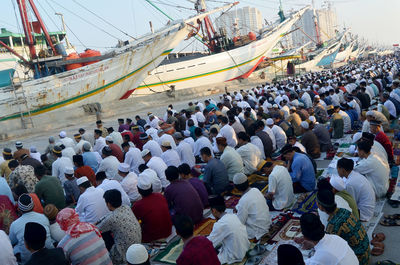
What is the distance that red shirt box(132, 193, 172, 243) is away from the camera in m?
4.60

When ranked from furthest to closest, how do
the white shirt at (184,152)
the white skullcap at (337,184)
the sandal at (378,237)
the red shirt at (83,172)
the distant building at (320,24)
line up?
the distant building at (320,24)
the white shirt at (184,152)
the red shirt at (83,172)
the sandal at (378,237)
the white skullcap at (337,184)

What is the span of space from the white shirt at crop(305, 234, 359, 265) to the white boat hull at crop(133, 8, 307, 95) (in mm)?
22768

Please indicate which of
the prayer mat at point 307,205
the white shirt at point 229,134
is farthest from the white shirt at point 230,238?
the white shirt at point 229,134

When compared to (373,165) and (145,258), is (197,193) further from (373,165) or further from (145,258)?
(373,165)

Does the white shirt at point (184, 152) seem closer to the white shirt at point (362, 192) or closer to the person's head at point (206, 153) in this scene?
the person's head at point (206, 153)

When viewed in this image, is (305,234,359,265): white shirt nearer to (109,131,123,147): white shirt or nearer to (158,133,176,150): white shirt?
(158,133,176,150): white shirt

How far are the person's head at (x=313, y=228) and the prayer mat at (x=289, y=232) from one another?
1545mm

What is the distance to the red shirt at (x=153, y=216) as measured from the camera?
460cm

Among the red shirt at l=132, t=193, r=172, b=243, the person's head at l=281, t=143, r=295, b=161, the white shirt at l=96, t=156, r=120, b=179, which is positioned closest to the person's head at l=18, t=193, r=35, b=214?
the red shirt at l=132, t=193, r=172, b=243

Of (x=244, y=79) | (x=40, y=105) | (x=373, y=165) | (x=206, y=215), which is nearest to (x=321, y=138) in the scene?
(x=373, y=165)

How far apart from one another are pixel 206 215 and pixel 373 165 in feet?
8.44

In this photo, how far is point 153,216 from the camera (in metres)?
4.62

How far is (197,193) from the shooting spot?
16.3 ft

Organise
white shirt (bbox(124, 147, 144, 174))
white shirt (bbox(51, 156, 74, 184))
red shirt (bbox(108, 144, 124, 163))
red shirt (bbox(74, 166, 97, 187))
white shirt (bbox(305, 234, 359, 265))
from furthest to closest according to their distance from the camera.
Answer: red shirt (bbox(108, 144, 124, 163)), white shirt (bbox(124, 147, 144, 174)), white shirt (bbox(51, 156, 74, 184)), red shirt (bbox(74, 166, 97, 187)), white shirt (bbox(305, 234, 359, 265))
